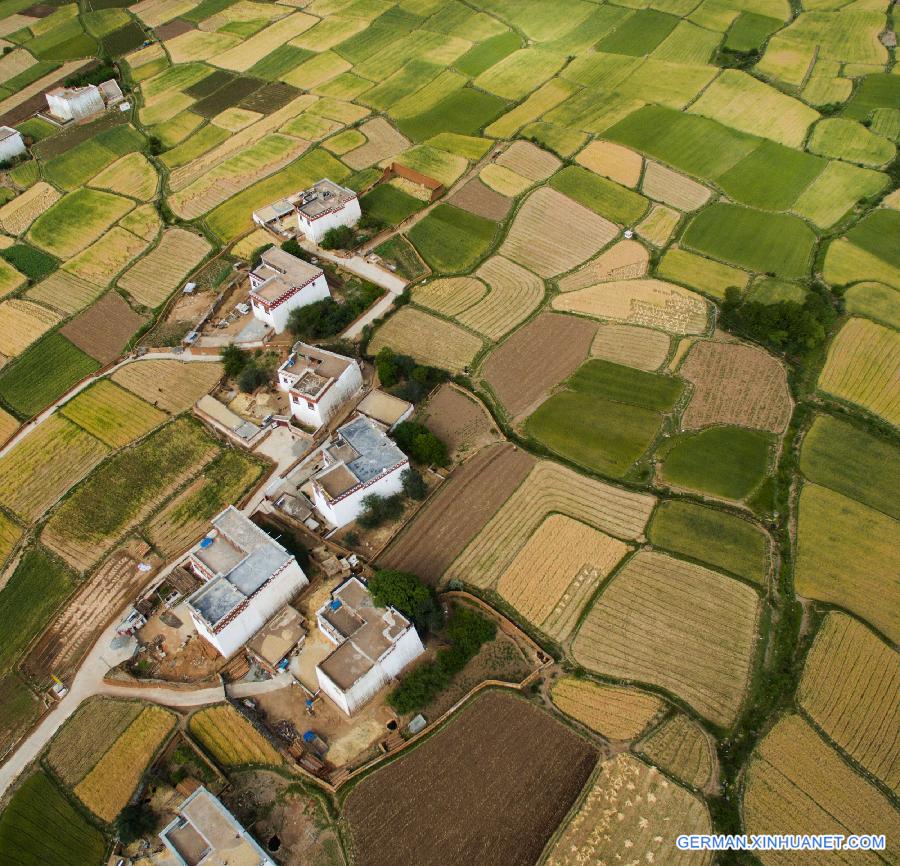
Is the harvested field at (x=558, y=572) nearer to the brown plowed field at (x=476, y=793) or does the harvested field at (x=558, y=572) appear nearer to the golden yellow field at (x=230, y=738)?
the brown plowed field at (x=476, y=793)

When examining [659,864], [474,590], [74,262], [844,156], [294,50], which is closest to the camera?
[659,864]

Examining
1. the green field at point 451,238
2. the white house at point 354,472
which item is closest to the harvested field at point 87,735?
the white house at point 354,472

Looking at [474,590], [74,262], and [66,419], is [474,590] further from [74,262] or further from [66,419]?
[74,262]

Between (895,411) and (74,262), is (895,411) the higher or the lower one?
the lower one

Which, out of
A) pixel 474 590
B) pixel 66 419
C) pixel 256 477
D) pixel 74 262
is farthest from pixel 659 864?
pixel 74 262

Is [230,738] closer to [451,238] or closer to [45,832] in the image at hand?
[45,832]

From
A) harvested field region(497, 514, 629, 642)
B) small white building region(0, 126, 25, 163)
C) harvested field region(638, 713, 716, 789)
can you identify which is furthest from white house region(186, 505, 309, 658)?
small white building region(0, 126, 25, 163)

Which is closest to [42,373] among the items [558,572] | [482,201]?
[482,201]
